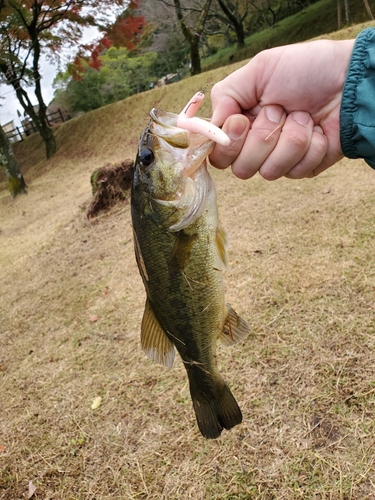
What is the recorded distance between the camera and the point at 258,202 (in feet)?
17.9

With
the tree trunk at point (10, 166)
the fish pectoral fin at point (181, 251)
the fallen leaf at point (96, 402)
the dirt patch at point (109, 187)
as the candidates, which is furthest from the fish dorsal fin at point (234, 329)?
the tree trunk at point (10, 166)

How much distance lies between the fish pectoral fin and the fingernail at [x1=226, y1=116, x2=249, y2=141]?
44cm

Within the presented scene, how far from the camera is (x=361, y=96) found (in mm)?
1451

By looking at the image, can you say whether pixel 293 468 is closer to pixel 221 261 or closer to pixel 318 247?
pixel 221 261

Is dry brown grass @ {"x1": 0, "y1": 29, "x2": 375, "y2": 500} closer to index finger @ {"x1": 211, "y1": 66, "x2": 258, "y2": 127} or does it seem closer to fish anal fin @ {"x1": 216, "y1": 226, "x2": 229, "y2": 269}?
index finger @ {"x1": 211, "y1": 66, "x2": 258, "y2": 127}

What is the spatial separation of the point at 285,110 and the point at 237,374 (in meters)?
2.02

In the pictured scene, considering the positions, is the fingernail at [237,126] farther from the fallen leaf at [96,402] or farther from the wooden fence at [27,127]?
the wooden fence at [27,127]

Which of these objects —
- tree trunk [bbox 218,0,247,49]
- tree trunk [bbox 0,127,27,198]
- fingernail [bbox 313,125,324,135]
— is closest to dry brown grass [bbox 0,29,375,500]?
fingernail [bbox 313,125,324,135]

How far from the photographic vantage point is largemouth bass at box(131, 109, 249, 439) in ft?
4.83

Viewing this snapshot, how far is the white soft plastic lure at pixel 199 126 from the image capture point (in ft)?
4.25

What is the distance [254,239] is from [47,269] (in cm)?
331

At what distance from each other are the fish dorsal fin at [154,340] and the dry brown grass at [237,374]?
2.87 ft

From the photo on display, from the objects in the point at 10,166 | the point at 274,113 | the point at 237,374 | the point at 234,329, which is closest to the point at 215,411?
the point at 234,329

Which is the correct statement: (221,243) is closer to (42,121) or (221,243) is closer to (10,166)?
(10,166)
